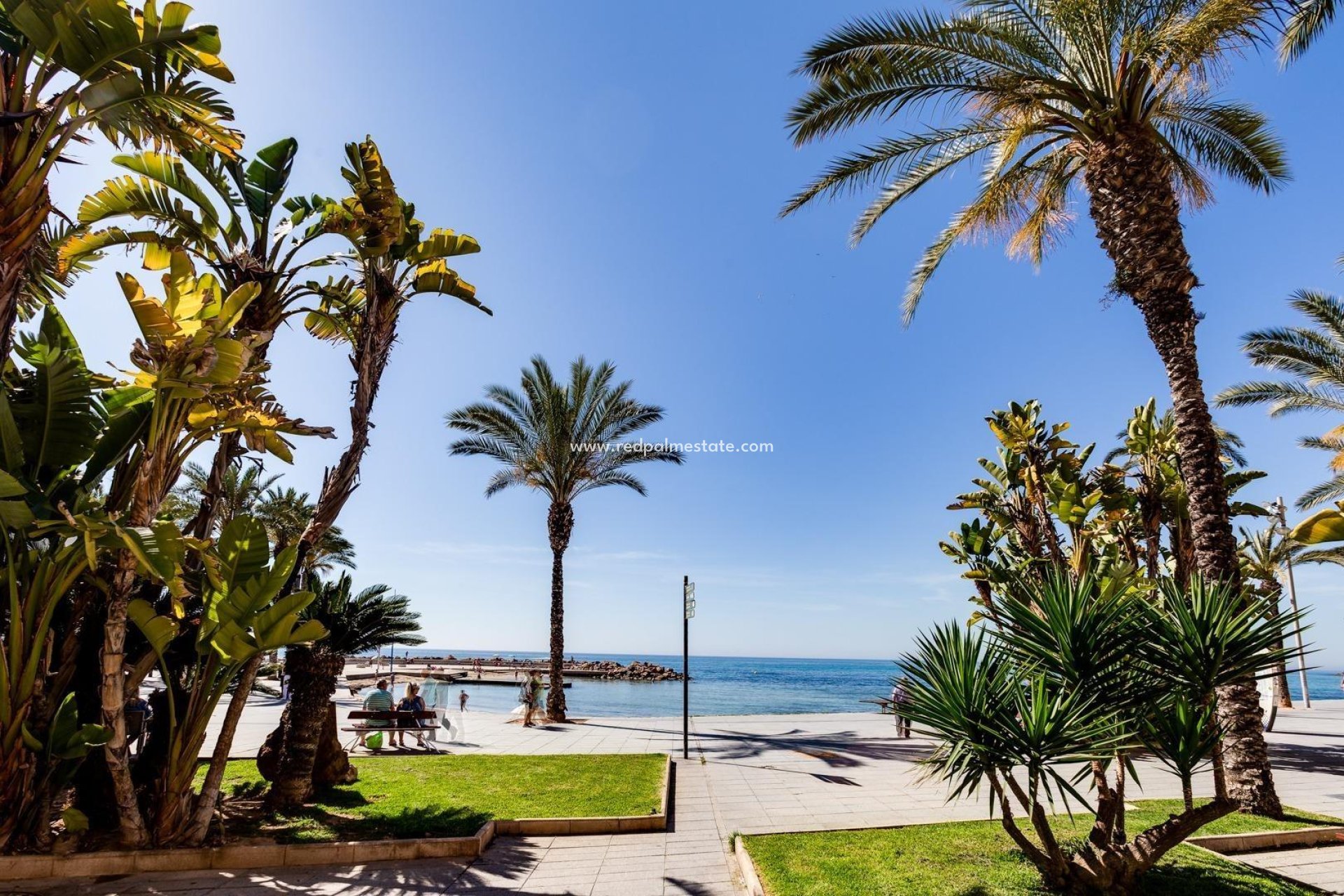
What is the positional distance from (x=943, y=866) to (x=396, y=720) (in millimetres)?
9915

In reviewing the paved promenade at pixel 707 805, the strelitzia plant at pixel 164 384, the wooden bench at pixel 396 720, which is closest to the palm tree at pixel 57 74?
the strelitzia plant at pixel 164 384

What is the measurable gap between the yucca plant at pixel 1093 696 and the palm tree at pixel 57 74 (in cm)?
757

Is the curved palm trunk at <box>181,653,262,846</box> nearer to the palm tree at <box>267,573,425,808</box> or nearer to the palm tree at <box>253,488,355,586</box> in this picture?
the palm tree at <box>267,573,425,808</box>

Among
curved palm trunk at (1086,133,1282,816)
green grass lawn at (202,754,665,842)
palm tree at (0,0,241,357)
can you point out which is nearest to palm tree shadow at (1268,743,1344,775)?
curved palm trunk at (1086,133,1282,816)

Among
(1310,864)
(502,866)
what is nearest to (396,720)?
(502,866)

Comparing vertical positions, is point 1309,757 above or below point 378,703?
below

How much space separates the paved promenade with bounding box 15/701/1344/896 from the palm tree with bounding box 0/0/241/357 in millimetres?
5016

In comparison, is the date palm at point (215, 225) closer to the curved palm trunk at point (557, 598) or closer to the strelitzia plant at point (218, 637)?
the strelitzia plant at point (218, 637)

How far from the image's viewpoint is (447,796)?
8.06 m

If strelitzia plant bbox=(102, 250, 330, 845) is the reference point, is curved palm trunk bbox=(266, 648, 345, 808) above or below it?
below

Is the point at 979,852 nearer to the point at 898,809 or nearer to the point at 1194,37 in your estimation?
the point at 898,809

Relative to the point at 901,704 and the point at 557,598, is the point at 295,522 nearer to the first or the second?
the point at 557,598

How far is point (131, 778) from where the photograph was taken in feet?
19.0

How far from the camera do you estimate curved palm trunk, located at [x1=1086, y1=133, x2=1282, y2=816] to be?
802 centimetres
